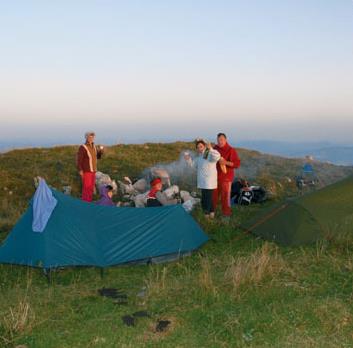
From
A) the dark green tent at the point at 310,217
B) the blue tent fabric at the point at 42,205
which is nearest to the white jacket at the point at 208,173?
the dark green tent at the point at 310,217

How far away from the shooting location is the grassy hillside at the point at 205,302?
558 cm

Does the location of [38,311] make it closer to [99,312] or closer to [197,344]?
[99,312]

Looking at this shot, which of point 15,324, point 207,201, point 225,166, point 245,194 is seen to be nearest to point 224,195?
point 207,201

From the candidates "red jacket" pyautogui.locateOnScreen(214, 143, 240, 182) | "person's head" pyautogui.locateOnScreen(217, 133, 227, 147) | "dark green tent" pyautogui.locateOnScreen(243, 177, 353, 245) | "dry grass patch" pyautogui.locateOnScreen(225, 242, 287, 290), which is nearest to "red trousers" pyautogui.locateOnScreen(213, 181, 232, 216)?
"red jacket" pyautogui.locateOnScreen(214, 143, 240, 182)

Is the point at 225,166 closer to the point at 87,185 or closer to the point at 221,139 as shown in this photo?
the point at 221,139

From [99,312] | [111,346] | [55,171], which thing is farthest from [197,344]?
[55,171]

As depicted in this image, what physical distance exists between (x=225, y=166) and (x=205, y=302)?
18.2ft

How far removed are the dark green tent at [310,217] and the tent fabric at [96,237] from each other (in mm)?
1539

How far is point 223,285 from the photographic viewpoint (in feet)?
23.1

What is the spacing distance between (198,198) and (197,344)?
9853 mm

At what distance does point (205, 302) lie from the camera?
6504 millimetres

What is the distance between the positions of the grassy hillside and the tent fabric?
0.84 ft

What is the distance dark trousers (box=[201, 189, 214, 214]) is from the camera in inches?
454

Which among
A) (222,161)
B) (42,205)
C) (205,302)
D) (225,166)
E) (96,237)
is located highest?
(222,161)
